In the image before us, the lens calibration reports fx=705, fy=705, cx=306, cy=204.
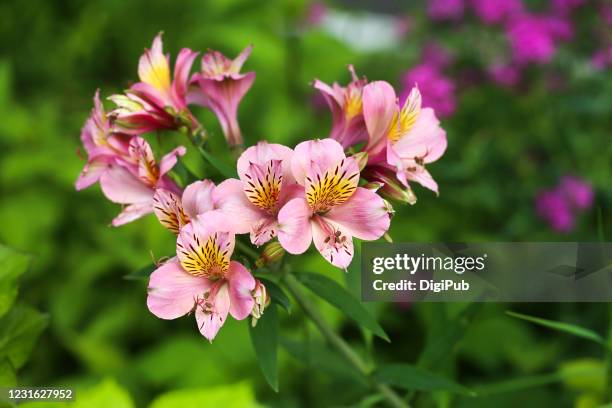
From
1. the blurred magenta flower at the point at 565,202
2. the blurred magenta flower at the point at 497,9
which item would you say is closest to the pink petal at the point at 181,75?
the blurred magenta flower at the point at 565,202

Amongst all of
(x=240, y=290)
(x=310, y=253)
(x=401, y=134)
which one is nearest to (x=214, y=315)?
(x=240, y=290)

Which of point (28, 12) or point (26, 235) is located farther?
point (28, 12)

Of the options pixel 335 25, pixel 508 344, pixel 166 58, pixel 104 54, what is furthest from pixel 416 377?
pixel 335 25

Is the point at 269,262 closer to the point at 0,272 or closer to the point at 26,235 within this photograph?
the point at 0,272

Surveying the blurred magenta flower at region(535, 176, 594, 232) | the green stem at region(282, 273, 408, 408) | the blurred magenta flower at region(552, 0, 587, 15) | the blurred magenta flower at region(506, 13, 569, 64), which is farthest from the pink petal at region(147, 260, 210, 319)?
the blurred magenta flower at region(552, 0, 587, 15)

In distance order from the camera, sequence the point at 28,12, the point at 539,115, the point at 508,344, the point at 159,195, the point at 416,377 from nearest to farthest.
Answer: the point at 159,195
the point at 416,377
the point at 508,344
the point at 539,115
the point at 28,12

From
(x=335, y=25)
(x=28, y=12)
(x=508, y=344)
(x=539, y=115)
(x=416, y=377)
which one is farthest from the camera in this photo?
(x=335, y=25)

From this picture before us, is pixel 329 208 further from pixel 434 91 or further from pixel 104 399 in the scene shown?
pixel 434 91
